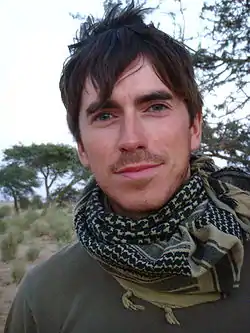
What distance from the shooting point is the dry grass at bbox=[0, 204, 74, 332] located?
8.23 meters

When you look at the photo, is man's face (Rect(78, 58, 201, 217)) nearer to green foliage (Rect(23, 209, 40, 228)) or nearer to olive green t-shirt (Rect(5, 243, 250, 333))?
olive green t-shirt (Rect(5, 243, 250, 333))

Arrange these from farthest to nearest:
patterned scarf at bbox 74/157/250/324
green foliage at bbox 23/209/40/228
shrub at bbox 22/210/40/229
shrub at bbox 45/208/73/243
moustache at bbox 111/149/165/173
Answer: green foliage at bbox 23/209/40/228
shrub at bbox 22/210/40/229
shrub at bbox 45/208/73/243
moustache at bbox 111/149/165/173
patterned scarf at bbox 74/157/250/324

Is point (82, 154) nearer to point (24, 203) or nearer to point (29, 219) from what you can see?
point (29, 219)

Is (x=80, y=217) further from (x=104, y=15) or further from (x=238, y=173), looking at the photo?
(x=104, y=15)

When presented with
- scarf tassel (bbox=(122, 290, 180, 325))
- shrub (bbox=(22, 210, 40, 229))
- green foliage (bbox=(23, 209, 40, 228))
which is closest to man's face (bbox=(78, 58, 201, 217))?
scarf tassel (bbox=(122, 290, 180, 325))

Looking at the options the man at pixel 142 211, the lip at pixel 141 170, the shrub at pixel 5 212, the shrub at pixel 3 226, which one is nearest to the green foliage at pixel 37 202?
the shrub at pixel 5 212

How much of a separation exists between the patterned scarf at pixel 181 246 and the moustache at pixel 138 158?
13cm

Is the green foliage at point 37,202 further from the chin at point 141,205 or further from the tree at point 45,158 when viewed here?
the chin at point 141,205

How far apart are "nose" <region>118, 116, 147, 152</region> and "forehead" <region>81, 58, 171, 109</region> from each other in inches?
3.2

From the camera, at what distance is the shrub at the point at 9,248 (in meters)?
10.5

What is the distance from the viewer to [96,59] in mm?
1822

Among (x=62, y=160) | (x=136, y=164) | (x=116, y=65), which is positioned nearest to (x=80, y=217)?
(x=136, y=164)

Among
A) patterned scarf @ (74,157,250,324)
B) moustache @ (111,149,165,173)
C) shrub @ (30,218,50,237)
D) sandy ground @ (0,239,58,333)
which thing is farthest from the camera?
shrub @ (30,218,50,237)

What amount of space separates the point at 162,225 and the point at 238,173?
0.40 meters
